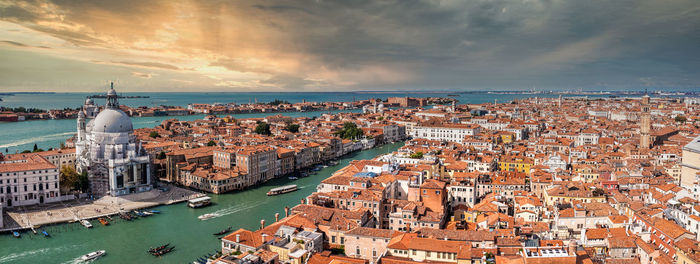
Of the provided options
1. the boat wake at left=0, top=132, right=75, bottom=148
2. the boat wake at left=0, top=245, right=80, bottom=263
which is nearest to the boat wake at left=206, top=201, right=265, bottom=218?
the boat wake at left=0, top=245, right=80, bottom=263

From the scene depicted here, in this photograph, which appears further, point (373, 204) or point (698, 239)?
point (373, 204)

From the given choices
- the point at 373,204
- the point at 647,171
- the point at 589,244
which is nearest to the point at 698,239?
the point at 589,244

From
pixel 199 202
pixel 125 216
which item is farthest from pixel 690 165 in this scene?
pixel 125 216

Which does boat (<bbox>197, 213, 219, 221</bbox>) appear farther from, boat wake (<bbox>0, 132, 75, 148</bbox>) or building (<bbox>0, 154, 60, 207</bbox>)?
boat wake (<bbox>0, 132, 75, 148</bbox>)

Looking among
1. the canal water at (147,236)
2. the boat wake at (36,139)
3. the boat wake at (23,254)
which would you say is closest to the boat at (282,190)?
the canal water at (147,236)

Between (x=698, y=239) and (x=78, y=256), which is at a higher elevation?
(x=698, y=239)

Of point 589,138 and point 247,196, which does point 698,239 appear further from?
point 589,138
